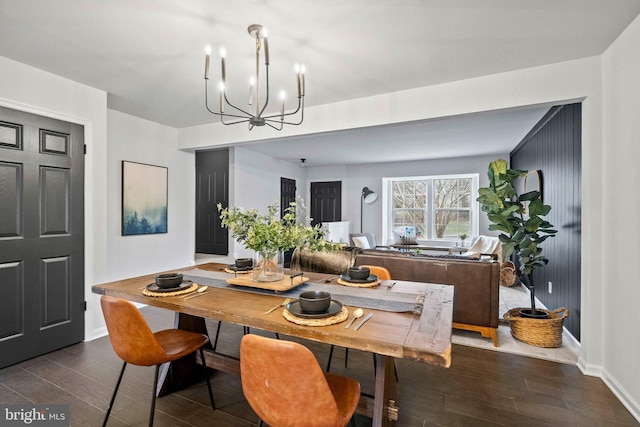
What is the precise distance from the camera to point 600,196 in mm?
2439

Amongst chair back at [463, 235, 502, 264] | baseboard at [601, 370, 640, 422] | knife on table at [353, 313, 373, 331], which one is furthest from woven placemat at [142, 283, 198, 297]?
chair back at [463, 235, 502, 264]

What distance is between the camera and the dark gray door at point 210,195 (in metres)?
5.08

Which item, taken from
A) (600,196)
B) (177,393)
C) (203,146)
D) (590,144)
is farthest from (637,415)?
(203,146)

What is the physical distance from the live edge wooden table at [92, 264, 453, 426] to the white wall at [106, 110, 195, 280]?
1937mm

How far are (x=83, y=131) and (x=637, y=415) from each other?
490 cm

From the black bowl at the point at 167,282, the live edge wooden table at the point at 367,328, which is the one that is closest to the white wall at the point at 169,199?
the live edge wooden table at the point at 367,328

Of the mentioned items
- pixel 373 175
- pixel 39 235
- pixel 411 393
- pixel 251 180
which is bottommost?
pixel 411 393

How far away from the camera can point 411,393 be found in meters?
2.24

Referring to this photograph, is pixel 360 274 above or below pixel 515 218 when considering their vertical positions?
below

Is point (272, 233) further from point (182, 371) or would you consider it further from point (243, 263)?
point (182, 371)

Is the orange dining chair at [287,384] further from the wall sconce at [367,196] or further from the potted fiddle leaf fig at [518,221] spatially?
the wall sconce at [367,196]

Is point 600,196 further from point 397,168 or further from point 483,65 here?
point 397,168

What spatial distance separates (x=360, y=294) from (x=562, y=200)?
2.83 m

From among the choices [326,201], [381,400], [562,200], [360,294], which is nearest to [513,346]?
[562,200]
